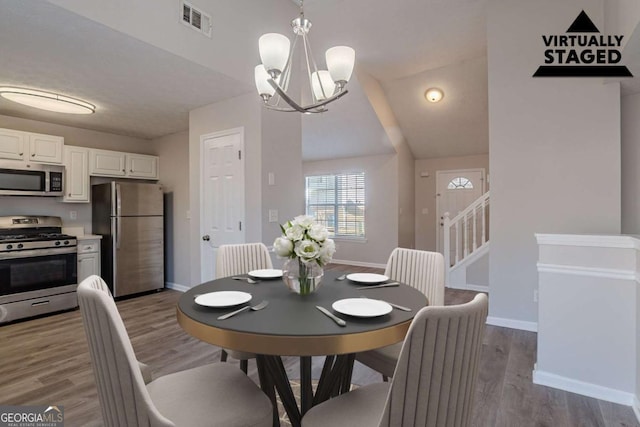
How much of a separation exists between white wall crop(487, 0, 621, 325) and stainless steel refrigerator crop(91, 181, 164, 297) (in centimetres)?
432

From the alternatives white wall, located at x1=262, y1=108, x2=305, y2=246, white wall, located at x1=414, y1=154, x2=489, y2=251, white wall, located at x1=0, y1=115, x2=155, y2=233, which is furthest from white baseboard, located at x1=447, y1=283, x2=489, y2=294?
white wall, located at x1=0, y1=115, x2=155, y2=233

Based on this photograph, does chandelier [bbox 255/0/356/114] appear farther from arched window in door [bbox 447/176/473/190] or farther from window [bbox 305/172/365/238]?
arched window in door [bbox 447/176/473/190]

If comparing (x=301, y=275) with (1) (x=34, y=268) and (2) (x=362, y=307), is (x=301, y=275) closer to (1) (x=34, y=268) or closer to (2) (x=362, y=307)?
(2) (x=362, y=307)

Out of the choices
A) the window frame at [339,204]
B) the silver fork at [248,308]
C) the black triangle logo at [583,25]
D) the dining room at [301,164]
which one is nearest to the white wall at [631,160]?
the dining room at [301,164]

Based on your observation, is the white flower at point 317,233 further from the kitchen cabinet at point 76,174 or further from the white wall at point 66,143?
the white wall at point 66,143

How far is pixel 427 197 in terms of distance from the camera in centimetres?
683

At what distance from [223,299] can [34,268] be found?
11.5ft

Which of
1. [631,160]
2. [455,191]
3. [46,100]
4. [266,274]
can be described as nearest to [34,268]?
[46,100]

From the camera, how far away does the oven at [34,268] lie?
3.36 m

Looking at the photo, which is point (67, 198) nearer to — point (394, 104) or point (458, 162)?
point (394, 104)

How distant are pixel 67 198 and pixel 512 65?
538cm

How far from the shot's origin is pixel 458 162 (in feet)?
21.0

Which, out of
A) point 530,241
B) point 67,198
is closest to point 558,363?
point 530,241

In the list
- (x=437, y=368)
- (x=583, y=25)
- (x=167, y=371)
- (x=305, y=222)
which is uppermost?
(x=583, y=25)
